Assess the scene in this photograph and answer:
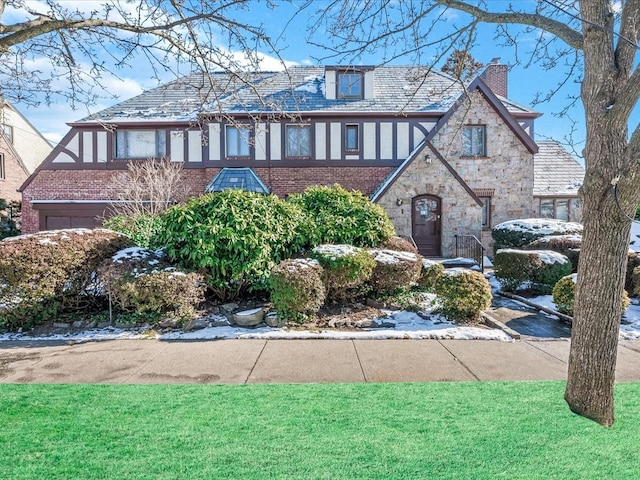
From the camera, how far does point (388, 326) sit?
6.84 metres

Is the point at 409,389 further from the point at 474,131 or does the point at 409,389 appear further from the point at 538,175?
the point at 538,175

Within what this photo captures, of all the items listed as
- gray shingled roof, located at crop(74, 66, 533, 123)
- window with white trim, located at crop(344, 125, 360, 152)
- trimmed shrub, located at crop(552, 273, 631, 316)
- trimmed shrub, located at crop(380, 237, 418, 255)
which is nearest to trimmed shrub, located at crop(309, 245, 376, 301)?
trimmed shrub, located at crop(380, 237, 418, 255)

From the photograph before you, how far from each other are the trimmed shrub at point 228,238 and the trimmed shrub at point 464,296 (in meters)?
3.15

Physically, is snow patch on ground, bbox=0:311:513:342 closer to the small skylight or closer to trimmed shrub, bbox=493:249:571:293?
trimmed shrub, bbox=493:249:571:293

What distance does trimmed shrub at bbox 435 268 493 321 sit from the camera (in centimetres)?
698

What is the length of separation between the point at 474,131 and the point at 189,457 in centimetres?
1671

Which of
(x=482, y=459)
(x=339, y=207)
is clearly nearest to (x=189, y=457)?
(x=482, y=459)

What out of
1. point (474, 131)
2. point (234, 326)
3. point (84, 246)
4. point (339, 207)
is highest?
point (474, 131)

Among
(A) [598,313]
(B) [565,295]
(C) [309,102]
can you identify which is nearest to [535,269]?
(B) [565,295]

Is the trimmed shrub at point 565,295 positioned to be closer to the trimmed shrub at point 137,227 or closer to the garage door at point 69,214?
the trimmed shrub at point 137,227

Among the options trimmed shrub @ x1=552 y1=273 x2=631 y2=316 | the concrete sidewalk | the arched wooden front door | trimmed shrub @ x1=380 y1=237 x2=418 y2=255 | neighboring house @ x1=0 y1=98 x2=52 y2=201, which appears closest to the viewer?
the concrete sidewalk

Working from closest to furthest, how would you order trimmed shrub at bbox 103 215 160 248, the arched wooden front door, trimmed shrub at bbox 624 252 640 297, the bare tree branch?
the bare tree branch, trimmed shrub at bbox 624 252 640 297, trimmed shrub at bbox 103 215 160 248, the arched wooden front door

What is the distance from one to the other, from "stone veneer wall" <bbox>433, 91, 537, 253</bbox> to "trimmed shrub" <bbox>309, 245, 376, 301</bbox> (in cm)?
1063

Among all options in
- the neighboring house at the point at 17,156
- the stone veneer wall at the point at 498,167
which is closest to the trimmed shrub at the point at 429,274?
the stone veneer wall at the point at 498,167
